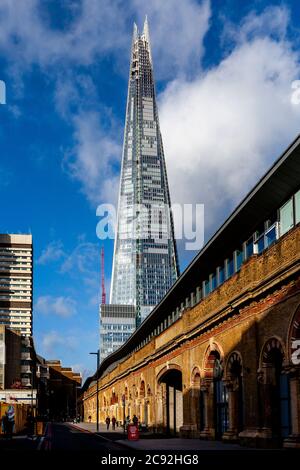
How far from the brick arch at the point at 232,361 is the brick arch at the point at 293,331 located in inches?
224

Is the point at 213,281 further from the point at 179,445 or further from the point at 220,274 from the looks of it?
the point at 179,445

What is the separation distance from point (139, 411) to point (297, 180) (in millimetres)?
41090

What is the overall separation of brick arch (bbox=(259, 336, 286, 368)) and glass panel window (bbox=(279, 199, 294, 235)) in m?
4.69

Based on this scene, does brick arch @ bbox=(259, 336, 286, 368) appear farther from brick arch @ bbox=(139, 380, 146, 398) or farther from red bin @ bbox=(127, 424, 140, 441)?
brick arch @ bbox=(139, 380, 146, 398)

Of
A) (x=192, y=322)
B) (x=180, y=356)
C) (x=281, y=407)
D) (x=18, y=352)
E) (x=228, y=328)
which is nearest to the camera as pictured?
(x=281, y=407)

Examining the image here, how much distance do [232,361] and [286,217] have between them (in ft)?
23.5

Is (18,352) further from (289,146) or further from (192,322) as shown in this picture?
(289,146)

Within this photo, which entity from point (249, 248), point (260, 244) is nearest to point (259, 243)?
point (260, 244)

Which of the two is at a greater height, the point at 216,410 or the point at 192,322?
the point at 192,322

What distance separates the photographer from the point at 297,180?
2678 cm

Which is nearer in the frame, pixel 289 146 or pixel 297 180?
pixel 289 146

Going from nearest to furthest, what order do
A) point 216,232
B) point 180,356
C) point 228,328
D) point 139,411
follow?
1. point 228,328
2. point 216,232
3. point 180,356
4. point 139,411

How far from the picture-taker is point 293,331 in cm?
2372
